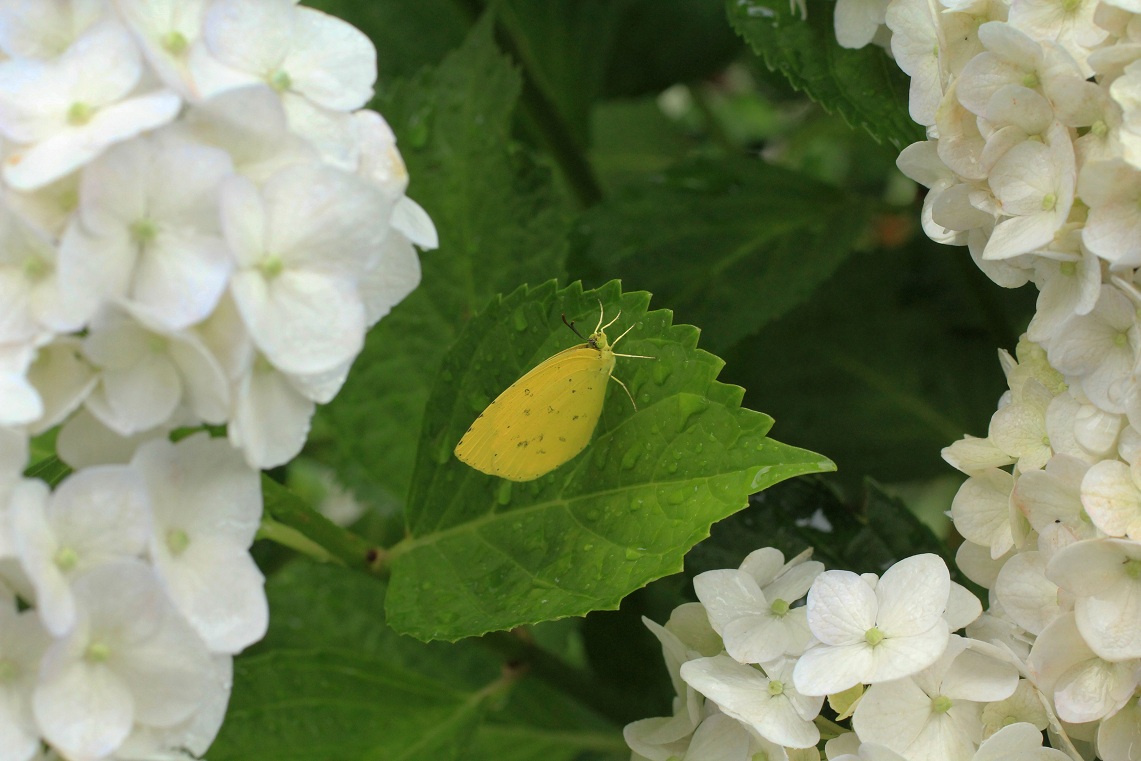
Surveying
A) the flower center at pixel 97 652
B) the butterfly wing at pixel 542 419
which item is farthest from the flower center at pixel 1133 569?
the flower center at pixel 97 652

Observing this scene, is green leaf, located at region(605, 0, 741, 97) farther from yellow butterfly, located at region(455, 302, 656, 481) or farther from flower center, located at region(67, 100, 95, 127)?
flower center, located at region(67, 100, 95, 127)

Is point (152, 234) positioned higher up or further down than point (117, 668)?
higher up

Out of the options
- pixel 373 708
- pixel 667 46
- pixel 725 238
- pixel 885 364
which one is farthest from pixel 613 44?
pixel 373 708

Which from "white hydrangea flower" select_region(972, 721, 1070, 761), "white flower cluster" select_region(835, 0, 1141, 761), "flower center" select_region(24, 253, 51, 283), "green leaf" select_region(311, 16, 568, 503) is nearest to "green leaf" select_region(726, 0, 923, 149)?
"white flower cluster" select_region(835, 0, 1141, 761)

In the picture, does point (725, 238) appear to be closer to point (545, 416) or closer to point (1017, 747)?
point (545, 416)

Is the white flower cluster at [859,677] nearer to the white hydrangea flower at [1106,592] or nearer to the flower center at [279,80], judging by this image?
the white hydrangea flower at [1106,592]
